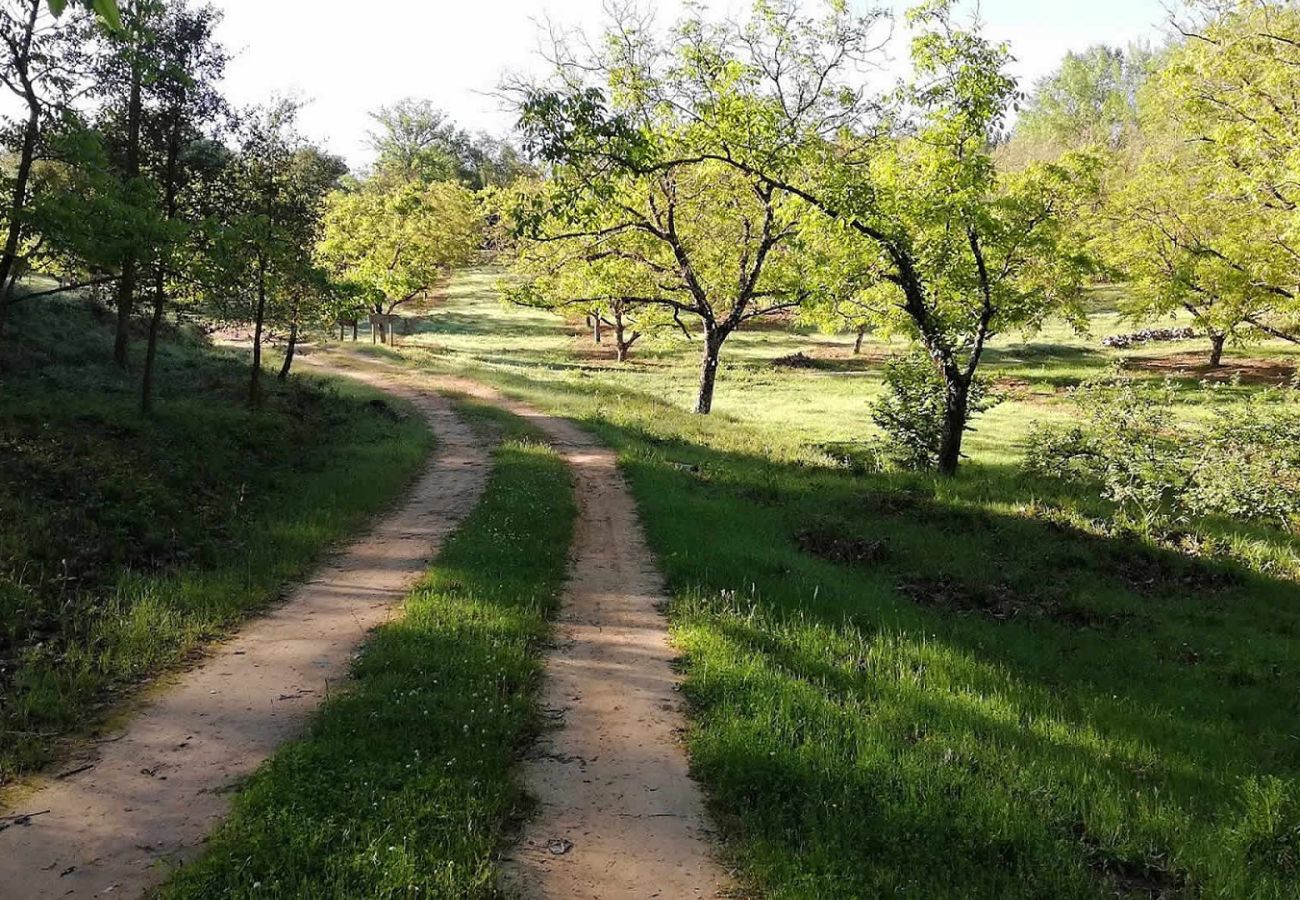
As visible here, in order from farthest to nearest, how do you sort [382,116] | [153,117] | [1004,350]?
[382,116] < [1004,350] < [153,117]

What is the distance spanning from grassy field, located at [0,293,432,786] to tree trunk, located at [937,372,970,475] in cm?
1234

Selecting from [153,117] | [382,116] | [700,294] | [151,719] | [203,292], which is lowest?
[151,719]

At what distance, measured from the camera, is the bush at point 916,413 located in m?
18.9

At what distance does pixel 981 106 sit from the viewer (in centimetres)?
1441

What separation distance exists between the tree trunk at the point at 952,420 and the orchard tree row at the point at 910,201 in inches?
2.2

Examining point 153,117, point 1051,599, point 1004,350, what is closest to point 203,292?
Result: point 153,117

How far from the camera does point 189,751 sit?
5.61 m

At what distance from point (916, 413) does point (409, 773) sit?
16.8 meters

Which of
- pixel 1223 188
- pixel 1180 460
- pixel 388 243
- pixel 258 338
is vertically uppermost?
pixel 388 243

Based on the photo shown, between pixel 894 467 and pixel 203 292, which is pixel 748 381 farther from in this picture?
pixel 203 292

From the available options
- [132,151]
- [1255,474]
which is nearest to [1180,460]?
[1255,474]

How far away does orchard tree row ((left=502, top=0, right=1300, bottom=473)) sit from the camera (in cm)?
1446

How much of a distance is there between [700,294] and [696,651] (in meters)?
19.3

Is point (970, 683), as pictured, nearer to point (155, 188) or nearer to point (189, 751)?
point (189, 751)
